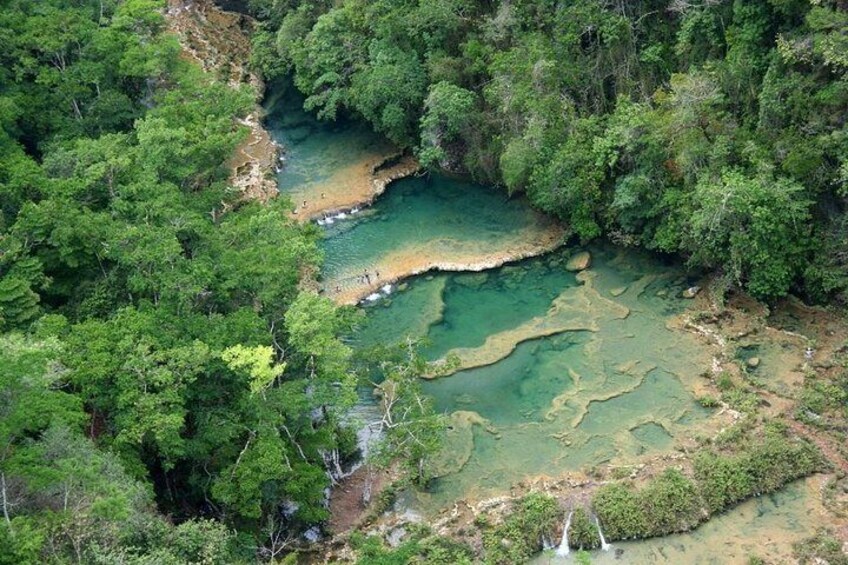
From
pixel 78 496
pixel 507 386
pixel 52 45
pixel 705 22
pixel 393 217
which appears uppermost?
pixel 52 45

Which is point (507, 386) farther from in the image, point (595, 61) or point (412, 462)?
point (595, 61)

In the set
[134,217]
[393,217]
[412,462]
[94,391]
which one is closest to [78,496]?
[94,391]

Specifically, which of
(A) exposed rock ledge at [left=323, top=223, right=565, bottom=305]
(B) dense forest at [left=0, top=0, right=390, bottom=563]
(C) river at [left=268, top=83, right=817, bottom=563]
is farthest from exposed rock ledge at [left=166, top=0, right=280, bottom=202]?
(A) exposed rock ledge at [left=323, top=223, right=565, bottom=305]

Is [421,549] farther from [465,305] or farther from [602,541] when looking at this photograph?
[465,305]

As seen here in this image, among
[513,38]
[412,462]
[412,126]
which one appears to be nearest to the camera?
[412,462]

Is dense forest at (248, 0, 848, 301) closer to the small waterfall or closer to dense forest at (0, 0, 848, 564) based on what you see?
dense forest at (0, 0, 848, 564)

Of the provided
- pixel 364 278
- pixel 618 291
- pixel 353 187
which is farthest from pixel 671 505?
pixel 353 187
